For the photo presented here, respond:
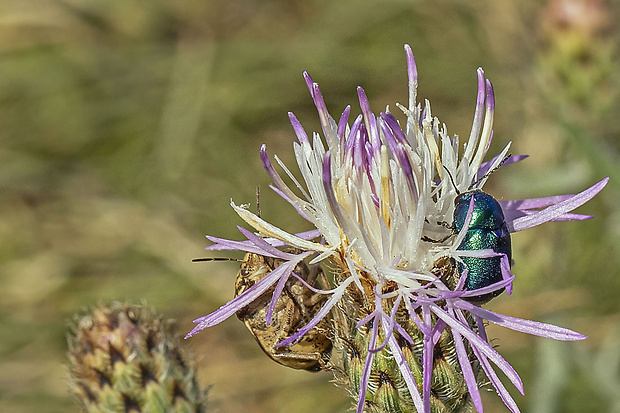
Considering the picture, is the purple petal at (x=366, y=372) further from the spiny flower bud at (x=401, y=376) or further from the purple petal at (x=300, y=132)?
the purple petal at (x=300, y=132)

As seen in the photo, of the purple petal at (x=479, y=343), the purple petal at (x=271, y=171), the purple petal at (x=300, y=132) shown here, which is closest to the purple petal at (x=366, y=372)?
the purple petal at (x=479, y=343)

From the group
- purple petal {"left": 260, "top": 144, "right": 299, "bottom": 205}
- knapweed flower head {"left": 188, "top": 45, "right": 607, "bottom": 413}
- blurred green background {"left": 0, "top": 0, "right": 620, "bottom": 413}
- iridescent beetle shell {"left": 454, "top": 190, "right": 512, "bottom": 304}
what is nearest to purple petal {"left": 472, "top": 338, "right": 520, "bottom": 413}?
knapweed flower head {"left": 188, "top": 45, "right": 607, "bottom": 413}

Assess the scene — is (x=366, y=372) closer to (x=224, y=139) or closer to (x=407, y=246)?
(x=407, y=246)

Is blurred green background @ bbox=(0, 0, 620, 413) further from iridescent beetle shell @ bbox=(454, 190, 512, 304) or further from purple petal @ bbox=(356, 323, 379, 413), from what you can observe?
purple petal @ bbox=(356, 323, 379, 413)

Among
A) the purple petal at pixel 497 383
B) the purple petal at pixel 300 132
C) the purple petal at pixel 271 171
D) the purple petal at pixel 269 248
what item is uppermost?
the purple petal at pixel 300 132

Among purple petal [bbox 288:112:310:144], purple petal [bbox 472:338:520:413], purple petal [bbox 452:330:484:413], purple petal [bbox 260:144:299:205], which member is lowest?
purple petal [bbox 472:338:520:413]

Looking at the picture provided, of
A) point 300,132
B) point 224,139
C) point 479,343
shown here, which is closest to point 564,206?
point 479,343

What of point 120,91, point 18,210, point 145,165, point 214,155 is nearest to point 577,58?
point 214,155
